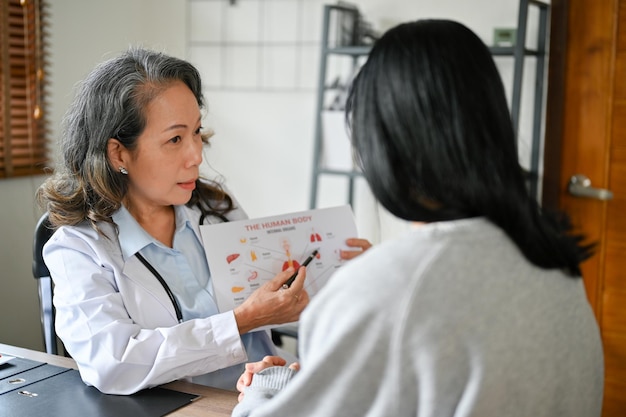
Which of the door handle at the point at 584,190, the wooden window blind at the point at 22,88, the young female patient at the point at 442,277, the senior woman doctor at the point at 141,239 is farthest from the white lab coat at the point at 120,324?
the door handle at the point at 584,190

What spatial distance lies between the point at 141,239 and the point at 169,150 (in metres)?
0.21

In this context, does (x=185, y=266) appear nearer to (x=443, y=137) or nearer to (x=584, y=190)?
(x=443, y=137)

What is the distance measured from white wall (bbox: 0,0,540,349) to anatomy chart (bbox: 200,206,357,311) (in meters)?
0.80

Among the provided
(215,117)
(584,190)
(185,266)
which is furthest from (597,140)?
(215,117)

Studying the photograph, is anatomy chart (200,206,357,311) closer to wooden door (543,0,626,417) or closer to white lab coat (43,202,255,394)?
white lab coat (43,202,255,394)

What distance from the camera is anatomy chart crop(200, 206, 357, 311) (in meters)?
1.69

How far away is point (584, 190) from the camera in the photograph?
251 cm

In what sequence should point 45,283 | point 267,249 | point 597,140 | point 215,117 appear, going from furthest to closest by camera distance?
point 215,117, point 597,140, point 45,283, point 267,249

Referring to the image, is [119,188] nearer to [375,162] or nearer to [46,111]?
[375,162]

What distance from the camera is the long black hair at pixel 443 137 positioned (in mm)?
901

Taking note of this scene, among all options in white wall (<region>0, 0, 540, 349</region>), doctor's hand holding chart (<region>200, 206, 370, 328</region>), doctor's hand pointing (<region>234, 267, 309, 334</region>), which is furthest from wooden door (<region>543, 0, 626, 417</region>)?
doctor's hand pointing (<region>234, 267, 309, 334</region>)

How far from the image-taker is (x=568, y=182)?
8.37 feet

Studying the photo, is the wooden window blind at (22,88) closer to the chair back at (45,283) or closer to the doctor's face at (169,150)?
the chair back at (45,283)

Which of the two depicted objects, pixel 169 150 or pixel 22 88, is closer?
pixel 169 150
